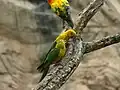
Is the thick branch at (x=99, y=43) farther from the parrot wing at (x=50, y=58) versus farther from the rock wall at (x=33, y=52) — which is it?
the rock wall at (x=33, y=52)

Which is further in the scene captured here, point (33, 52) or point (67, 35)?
point (33, 52)

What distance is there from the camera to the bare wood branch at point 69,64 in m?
1.23

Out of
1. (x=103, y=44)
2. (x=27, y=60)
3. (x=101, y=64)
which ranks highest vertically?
(x=103, y=44)

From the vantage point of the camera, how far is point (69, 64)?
4.44 feet

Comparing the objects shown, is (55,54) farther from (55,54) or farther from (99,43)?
(99,43)

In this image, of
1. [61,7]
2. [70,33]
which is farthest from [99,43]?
[61,7]

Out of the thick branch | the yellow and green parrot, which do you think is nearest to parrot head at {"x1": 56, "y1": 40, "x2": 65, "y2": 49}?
the yellow and green parrot

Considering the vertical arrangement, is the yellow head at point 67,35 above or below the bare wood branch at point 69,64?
above

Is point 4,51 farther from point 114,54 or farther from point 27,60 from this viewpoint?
point 114,54

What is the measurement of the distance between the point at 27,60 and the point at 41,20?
385 mm

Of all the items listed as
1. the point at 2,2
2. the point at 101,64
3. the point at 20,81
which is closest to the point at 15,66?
the point at 20,81

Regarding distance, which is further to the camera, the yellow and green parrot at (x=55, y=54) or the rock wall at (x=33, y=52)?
the rock wall at (x=33, y=52)

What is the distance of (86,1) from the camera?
3.06 metres

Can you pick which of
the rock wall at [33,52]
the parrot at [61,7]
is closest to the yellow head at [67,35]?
the parrot at [61,7]
